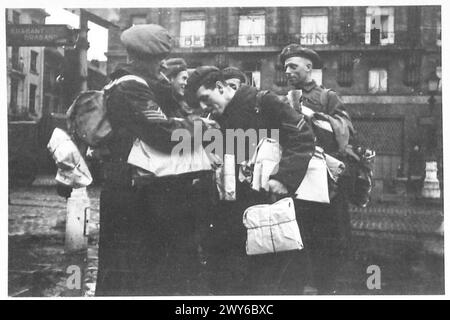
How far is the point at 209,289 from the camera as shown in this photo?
163 inches

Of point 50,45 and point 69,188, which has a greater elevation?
point 50,45

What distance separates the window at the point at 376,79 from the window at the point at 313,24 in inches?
20.0

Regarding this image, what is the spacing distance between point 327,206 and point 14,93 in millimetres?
2972

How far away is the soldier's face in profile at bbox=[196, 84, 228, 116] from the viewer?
415 cm

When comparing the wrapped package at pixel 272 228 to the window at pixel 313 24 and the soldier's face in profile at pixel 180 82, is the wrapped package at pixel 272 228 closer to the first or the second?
the soldier's face in profile at pixel 180 82

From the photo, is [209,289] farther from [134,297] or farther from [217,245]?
[134,297]

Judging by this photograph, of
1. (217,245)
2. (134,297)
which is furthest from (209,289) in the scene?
(134,297)

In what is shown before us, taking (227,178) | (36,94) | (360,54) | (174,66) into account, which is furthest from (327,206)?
(36,94)

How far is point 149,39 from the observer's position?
13.7 feet

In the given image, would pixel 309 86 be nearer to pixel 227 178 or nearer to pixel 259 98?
pixel 259 98

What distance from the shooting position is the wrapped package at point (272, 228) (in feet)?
13.3

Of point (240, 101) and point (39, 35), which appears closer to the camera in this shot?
point (240, 101)

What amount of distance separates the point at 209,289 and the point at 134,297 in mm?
657
